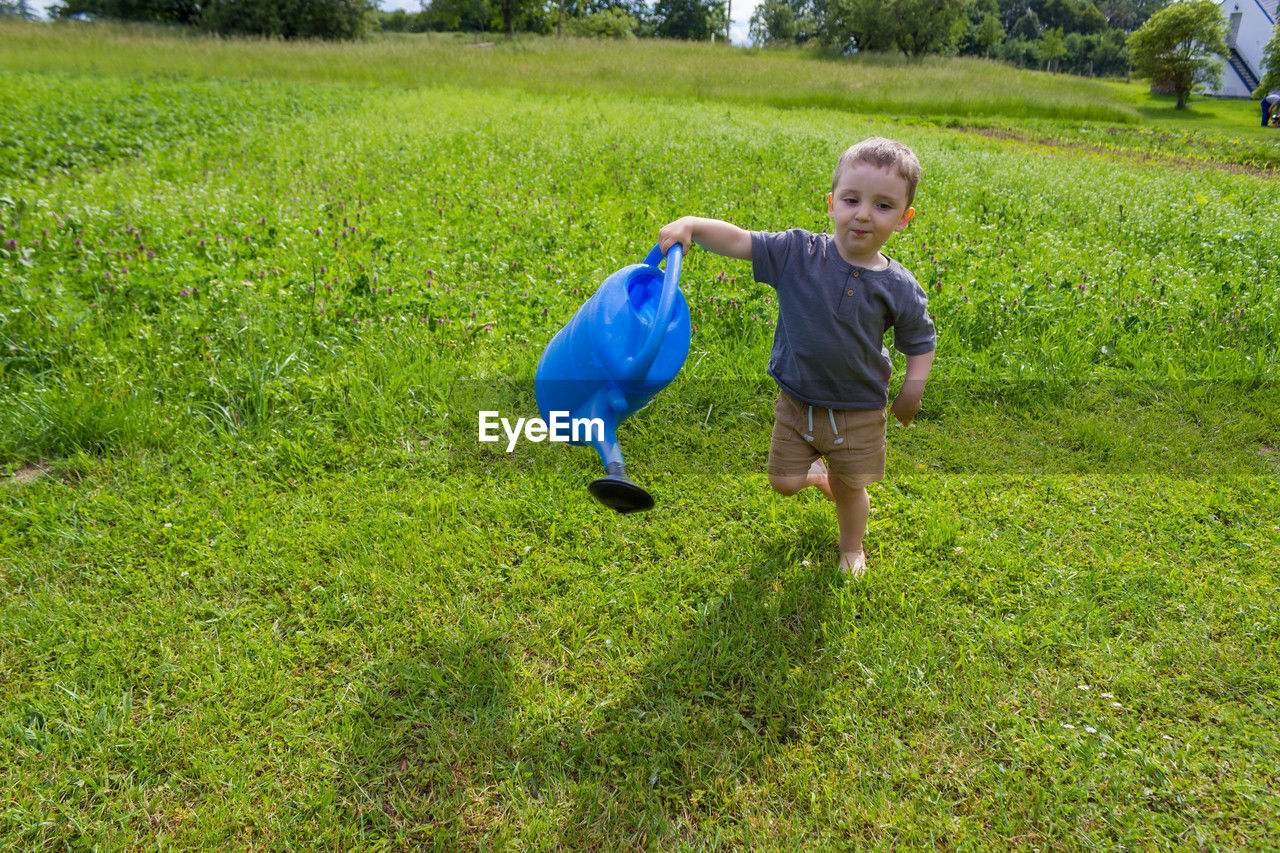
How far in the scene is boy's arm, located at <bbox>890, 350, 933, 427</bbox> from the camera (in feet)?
7.37

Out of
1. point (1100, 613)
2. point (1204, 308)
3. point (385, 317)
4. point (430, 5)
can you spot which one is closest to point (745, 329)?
point (385, 317)

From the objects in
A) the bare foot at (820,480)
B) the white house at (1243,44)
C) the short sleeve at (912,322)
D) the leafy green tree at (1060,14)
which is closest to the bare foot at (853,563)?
the bare foot at (820,480)

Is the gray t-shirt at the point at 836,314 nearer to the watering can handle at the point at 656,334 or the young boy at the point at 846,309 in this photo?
the young boy at the point at 846,309

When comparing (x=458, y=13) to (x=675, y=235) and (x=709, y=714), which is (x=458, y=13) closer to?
(x=675, y=235)

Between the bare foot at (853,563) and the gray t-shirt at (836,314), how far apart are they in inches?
23.4

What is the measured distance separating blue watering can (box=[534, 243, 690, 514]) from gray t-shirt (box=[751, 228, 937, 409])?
1.20 ft

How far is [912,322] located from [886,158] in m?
0.52

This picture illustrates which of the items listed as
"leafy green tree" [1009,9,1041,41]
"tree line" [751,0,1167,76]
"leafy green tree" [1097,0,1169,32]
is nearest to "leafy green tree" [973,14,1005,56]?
"tree line" [751,0,1167,76]

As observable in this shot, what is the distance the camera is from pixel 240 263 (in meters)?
4.41

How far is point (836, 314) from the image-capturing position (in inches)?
86.2

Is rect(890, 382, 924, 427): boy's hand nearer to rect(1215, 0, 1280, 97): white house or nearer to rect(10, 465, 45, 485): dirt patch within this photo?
rect(10, 465, 45, 485): dirt patch

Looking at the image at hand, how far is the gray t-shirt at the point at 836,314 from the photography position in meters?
2.18

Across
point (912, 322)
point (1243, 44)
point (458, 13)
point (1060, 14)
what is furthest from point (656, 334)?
point (1060, 14)

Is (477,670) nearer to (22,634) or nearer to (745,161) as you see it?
(22,634)
